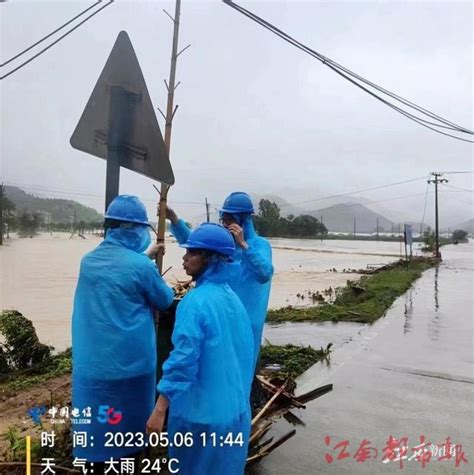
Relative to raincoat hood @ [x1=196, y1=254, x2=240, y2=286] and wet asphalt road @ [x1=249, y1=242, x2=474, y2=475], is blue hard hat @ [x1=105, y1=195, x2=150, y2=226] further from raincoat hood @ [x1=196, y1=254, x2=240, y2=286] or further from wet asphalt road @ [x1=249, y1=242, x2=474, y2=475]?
wet asphalt road @ [x1=249, y1=242, x2=474, y2=475]

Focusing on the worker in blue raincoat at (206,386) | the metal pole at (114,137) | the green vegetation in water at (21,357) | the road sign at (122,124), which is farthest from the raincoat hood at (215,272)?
the green vegetation in water at (21,357)

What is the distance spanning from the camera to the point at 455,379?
4875 millimetres

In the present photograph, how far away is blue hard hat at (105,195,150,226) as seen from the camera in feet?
7.57

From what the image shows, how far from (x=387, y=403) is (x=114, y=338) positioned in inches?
119

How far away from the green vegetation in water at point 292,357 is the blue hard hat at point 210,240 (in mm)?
3256

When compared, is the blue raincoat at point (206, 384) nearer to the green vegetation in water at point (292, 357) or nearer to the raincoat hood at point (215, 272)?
the raincoat hood at point (215, 272)

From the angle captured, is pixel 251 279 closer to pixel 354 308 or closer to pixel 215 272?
pixel 215 272

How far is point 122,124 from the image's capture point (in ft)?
7.86

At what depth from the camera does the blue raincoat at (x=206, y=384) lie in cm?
172

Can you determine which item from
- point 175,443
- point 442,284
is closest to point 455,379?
point 175,443

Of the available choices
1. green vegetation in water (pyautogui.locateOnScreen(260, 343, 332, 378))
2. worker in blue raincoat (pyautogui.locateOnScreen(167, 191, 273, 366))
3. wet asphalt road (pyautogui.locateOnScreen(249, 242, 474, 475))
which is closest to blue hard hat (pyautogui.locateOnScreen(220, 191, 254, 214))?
worker in blue raincoat (pyautogui.locateOnScreen(167, 191, 273, 366))

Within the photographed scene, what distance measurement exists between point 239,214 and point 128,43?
1.41 metres

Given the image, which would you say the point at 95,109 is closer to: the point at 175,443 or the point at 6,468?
the point at 175,443

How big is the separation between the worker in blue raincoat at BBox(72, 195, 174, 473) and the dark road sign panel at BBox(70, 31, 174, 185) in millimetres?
286
